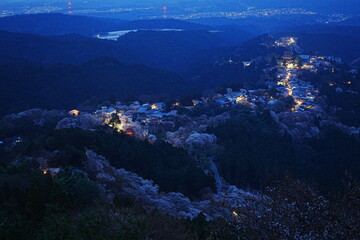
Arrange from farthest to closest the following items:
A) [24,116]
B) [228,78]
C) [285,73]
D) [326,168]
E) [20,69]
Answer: [228,78], [285,73], [20,69], [24,116], [326,168]

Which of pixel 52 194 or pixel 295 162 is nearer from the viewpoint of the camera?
pixel 52 194

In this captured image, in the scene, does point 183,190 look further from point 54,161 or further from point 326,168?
point 326,168

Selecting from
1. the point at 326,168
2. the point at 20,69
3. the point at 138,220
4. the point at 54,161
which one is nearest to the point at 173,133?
the point at 326,168

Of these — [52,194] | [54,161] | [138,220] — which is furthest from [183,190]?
[138,220]

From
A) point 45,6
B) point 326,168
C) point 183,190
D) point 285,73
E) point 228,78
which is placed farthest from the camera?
point 45,6

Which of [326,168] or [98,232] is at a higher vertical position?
[98,232]

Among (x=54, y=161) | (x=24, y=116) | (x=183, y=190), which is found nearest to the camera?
(x=54, y=161)

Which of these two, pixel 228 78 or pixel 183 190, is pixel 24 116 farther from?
pixel 228 78

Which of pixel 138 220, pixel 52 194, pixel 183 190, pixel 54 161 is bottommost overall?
pixel 183 190

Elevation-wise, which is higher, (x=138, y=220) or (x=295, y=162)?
(x=138, y=220)
